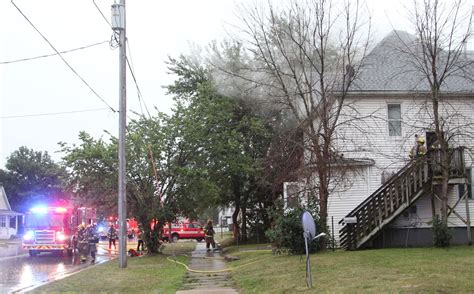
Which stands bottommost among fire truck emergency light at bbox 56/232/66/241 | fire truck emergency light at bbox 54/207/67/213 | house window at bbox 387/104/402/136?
fire truck emergency light at bbox 56/232/66/241

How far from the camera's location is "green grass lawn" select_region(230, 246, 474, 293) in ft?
32.6

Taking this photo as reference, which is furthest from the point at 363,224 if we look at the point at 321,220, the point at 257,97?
the point at 257,97

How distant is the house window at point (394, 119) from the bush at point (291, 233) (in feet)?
23.6

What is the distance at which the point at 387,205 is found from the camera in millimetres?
19625

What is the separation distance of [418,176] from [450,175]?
1.26 metres

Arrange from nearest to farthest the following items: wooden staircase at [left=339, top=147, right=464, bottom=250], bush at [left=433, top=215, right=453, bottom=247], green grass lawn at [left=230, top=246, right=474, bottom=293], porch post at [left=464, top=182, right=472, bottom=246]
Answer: green grass lawn at [left=230, top=246, right=474, bottom=293] < bush at [left=433, top=215, right=453, bottom=247] < wooden staircase at [left=339, top=147, right=464, bottom=250] < porch post at [left=464, top=182, right=472, bottom=246]

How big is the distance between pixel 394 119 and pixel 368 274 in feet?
42.1

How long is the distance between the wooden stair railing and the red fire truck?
14409 mm

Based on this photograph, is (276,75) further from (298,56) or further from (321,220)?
(321,220)

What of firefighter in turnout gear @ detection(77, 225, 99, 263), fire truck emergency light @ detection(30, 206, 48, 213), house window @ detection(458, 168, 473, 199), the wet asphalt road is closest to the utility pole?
the wet asphalt road

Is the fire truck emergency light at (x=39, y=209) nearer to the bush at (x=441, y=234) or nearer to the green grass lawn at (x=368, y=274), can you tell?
the green grass lawn at (x=368, y=274)

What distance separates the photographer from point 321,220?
60.7 feet

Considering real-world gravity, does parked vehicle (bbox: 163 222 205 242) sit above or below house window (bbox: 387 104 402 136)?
below

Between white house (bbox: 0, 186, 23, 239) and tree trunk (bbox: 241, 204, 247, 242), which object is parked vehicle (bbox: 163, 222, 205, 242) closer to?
tree trunk (bbox: 241, 204, 247, 242)
